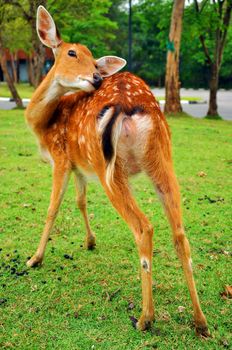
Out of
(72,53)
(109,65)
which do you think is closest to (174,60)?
(109,65)

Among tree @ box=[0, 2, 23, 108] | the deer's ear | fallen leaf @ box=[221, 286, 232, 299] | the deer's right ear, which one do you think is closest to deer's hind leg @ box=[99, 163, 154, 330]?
fallen leaf @ box=[221, 286, 232, 299]

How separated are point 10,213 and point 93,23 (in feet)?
70.4

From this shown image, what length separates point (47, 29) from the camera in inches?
145

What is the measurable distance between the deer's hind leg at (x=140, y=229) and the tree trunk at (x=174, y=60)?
1101 cm

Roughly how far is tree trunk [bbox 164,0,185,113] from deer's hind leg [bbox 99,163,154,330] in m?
11.0

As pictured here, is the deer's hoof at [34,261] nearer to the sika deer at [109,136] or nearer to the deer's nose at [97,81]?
the sika deer at [109,136]

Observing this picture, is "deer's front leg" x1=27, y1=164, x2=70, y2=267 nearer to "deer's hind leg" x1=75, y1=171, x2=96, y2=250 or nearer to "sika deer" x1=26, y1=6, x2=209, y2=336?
"sika deer" x1=26, y1=6, x2=209, y2=336

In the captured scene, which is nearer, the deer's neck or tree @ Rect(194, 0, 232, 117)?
the deer's neck

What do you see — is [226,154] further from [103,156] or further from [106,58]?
[103,156]

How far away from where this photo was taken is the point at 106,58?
3.80 metres

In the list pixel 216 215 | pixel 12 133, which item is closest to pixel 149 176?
pixel 216 215

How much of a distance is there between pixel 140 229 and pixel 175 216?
22cm

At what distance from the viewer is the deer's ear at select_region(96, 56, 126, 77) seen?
3.80 metres

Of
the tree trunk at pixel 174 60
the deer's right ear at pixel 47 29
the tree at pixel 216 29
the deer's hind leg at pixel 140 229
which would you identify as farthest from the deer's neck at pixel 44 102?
the tree at pixel 216 29
